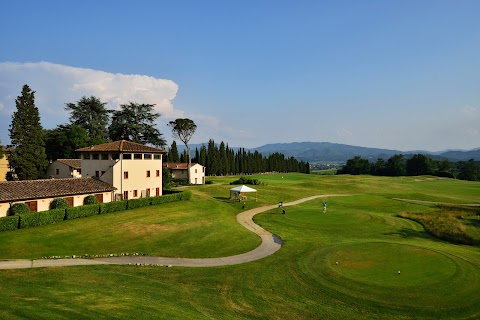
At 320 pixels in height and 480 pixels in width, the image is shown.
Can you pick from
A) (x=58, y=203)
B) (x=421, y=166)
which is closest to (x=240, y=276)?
(x=58, y=203)

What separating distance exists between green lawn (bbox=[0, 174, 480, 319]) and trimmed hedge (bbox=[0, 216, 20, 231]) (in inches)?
41.2

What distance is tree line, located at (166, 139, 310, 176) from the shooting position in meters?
121

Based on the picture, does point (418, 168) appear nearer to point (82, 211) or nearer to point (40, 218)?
point (82, 211)

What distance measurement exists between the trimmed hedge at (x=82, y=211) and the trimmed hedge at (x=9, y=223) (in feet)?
18.5

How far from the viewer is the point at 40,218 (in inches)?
1419

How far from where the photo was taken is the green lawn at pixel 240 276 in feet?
59.4

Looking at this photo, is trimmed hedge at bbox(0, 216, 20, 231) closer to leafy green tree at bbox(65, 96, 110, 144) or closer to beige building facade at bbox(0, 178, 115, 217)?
beige building facade at bbox(0, 178, 115, 217)

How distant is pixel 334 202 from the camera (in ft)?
222

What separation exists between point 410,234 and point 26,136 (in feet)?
204

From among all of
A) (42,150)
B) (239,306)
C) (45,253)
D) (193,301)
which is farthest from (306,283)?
(42,150)

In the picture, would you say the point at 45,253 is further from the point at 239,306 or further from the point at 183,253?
the point at 239,306

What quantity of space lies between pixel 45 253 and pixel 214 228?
1808 cm

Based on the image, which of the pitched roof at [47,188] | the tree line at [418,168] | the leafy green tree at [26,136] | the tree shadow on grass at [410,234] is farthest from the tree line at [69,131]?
the tree line at [418,168]

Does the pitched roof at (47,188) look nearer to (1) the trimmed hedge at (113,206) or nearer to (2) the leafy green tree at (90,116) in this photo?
(1) the trimmed hedge at (113,206)
